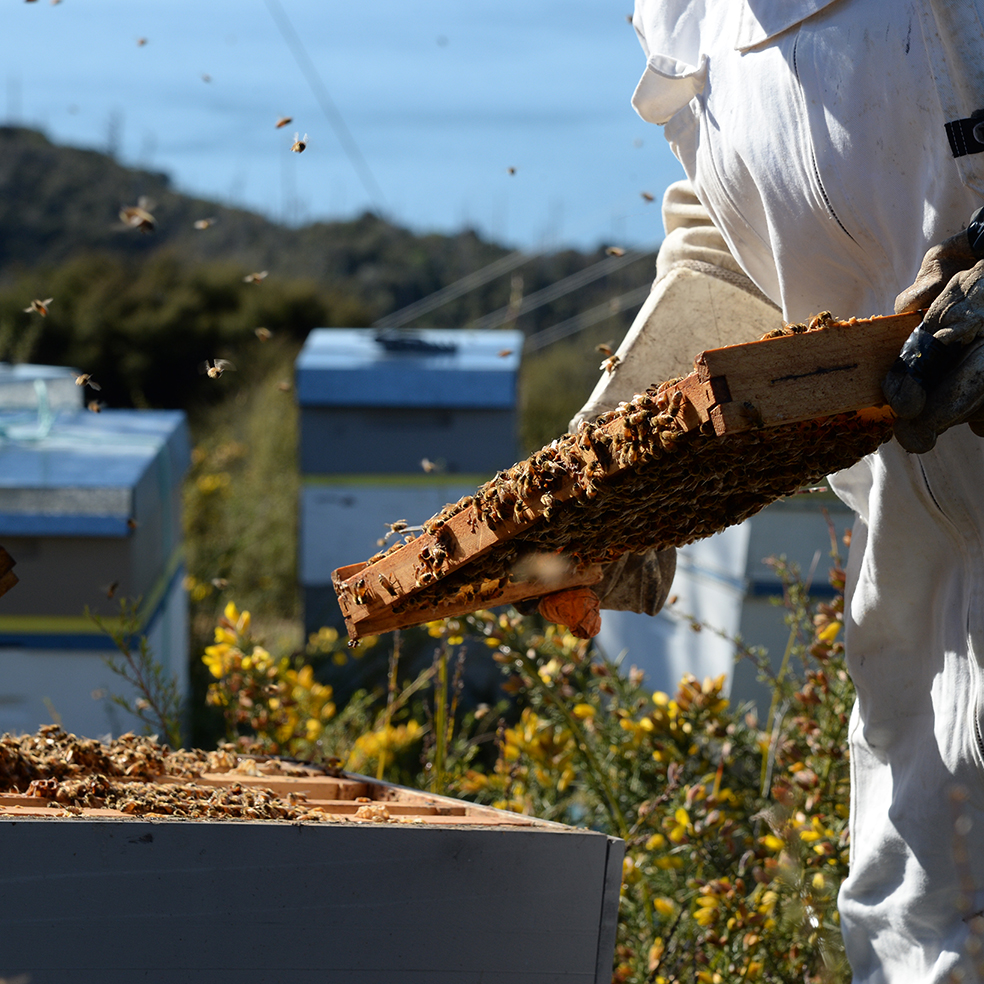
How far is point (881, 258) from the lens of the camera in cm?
158

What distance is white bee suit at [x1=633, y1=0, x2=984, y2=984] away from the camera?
4.78ft

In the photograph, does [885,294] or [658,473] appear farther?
[885,294]

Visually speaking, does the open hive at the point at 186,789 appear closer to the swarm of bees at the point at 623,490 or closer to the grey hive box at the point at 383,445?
the swarm of bees at the point at 623,490

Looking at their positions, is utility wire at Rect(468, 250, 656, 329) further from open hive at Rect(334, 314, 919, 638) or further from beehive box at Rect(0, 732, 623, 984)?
beehive box at Rect(0, 732, 623, 984)

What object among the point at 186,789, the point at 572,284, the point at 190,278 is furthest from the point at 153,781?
the point at 190,278

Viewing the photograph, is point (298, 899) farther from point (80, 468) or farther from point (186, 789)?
point (80, 468)

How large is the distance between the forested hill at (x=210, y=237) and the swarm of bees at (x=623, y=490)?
75.1 ft

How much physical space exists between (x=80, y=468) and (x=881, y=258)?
106 inches

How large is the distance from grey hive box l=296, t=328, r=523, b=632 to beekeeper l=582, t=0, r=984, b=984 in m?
3.23

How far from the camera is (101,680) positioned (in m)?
3.45

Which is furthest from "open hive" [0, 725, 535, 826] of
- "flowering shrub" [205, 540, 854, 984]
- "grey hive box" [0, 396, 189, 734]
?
"grey hive box" [0, 396, 189, 734]

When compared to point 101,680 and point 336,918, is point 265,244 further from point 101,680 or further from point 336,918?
point 336,918

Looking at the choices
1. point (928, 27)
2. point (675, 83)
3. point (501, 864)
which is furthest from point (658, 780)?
point (928, 27)

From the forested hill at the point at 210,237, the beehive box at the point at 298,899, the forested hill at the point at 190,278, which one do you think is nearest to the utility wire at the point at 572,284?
the forested hill at the point at 190,278
